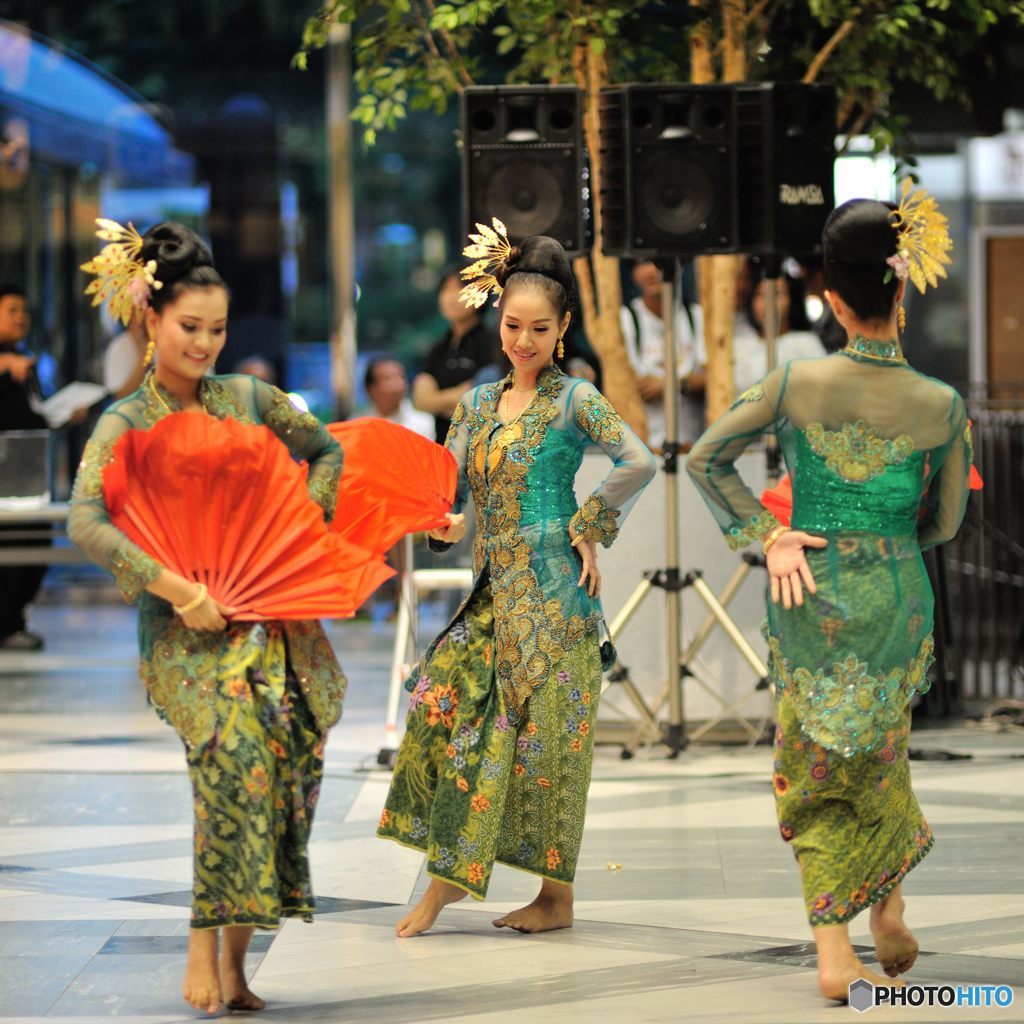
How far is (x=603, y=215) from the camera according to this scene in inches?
308

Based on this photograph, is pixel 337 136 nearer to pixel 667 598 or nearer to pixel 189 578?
pixel 667 598

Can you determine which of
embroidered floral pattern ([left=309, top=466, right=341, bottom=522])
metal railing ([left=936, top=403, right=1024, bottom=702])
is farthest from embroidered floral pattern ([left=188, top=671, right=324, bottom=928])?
metal railing ([left=936, top=403, right=1024, bottom=702])

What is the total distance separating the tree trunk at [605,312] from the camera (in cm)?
859

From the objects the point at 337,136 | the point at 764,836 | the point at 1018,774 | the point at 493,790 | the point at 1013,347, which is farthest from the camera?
the point at 337,136

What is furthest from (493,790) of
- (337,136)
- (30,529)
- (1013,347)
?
(337,136)

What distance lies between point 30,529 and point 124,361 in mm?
1095

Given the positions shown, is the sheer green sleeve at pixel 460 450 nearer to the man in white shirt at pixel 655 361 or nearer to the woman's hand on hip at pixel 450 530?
the woman's hand on hip at pixel 450 530

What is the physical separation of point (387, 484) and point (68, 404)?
7.32 metres

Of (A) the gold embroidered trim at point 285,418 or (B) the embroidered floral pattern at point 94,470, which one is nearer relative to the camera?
(B) the embroidered floral pattern at point 94,470

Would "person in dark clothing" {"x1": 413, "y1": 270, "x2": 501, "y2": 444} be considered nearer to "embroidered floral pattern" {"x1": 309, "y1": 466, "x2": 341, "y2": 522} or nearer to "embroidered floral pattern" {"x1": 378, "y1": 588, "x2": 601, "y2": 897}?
"embroidered floral pattern" {"x1": 378, "y1": 588, "x2": 601, "y2": 897}

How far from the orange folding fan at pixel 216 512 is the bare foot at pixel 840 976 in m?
1.23

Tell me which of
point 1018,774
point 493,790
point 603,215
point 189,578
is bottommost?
point 1018,774

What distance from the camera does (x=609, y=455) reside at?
5.16 meters

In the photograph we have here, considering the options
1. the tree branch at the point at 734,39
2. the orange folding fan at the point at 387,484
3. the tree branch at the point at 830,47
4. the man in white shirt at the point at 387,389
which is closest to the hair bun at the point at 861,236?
the orange folding fan at the point at 387,484
